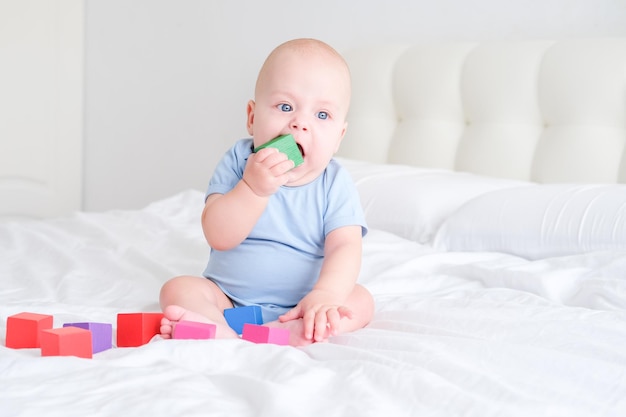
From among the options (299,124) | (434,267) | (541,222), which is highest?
(299,124)

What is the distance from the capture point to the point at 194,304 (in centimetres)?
117

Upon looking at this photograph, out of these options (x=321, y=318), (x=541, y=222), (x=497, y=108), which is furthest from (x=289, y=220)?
(x=497, y=108)

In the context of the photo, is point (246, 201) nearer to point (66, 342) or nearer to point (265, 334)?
point (265, 334)

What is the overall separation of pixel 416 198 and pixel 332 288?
2.58 feet

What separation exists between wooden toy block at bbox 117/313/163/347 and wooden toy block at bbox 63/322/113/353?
4 centimetres

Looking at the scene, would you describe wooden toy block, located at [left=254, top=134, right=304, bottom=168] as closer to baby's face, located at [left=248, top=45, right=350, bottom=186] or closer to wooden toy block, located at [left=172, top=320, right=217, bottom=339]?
baby's face, located at [left=248, top=45, right=350, bottom=186]

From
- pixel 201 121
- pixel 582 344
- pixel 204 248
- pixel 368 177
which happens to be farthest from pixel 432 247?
pixel 201 121

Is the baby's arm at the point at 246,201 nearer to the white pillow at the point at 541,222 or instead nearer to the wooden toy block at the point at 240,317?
the wooden toy block at the point at 240,317

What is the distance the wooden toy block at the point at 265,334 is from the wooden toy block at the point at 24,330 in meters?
0.27

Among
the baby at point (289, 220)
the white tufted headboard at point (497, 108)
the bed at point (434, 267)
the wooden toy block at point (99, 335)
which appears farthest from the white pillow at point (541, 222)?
the wooden toy block at point (99, 335)

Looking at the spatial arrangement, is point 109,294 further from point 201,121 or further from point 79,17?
point 79,17

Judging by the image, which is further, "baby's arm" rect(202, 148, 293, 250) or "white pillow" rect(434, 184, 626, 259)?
"white pillow" rect(434, 184, 626, 259)

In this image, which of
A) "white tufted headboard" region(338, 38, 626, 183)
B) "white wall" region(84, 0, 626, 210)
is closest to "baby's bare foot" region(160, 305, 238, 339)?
"white tufted headboard" region(338, 38, 626, 183)

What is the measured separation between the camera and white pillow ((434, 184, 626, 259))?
158cm
